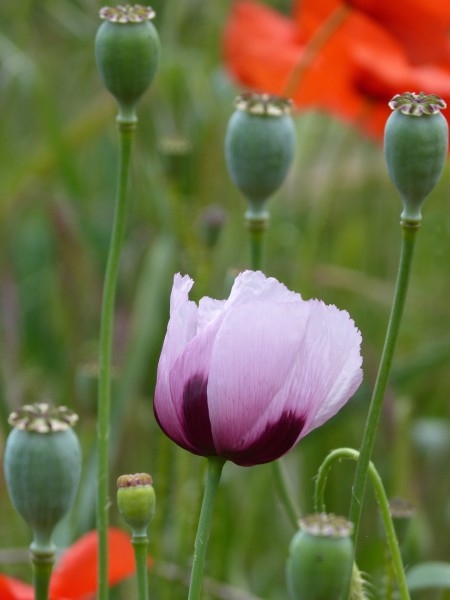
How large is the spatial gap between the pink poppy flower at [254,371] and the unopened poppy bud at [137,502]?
2 centimetres

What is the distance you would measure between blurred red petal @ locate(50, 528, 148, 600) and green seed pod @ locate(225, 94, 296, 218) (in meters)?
0.12

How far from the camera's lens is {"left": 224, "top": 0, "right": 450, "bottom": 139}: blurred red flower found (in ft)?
2.41

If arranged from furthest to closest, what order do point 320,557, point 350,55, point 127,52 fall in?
point 350,55 < point 127,52 < point 320,557

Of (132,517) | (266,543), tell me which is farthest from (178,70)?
(132,517)

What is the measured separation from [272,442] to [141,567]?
0.05m

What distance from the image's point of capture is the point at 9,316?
3.10ft

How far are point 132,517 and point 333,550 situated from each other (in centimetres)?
8

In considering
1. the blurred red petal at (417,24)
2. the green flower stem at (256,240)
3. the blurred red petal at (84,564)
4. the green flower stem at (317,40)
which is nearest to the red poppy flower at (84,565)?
the blurred red petal at (84,564)

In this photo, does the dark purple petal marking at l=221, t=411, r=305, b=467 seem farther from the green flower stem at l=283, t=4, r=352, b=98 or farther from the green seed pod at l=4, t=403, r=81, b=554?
the green flower stem at l=283, t=4, r=352, b=98

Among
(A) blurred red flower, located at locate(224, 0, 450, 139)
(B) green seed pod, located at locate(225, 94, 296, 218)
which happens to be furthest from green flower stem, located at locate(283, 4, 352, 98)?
(B) green seed pod, located at locate(225, 94, 296, 218)

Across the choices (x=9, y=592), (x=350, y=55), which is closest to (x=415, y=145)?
(x=9, y=592)

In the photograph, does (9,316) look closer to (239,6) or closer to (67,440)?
(239,6)

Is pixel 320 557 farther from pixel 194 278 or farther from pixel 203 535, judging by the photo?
pixel 194 278

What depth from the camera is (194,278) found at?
0.70 m
